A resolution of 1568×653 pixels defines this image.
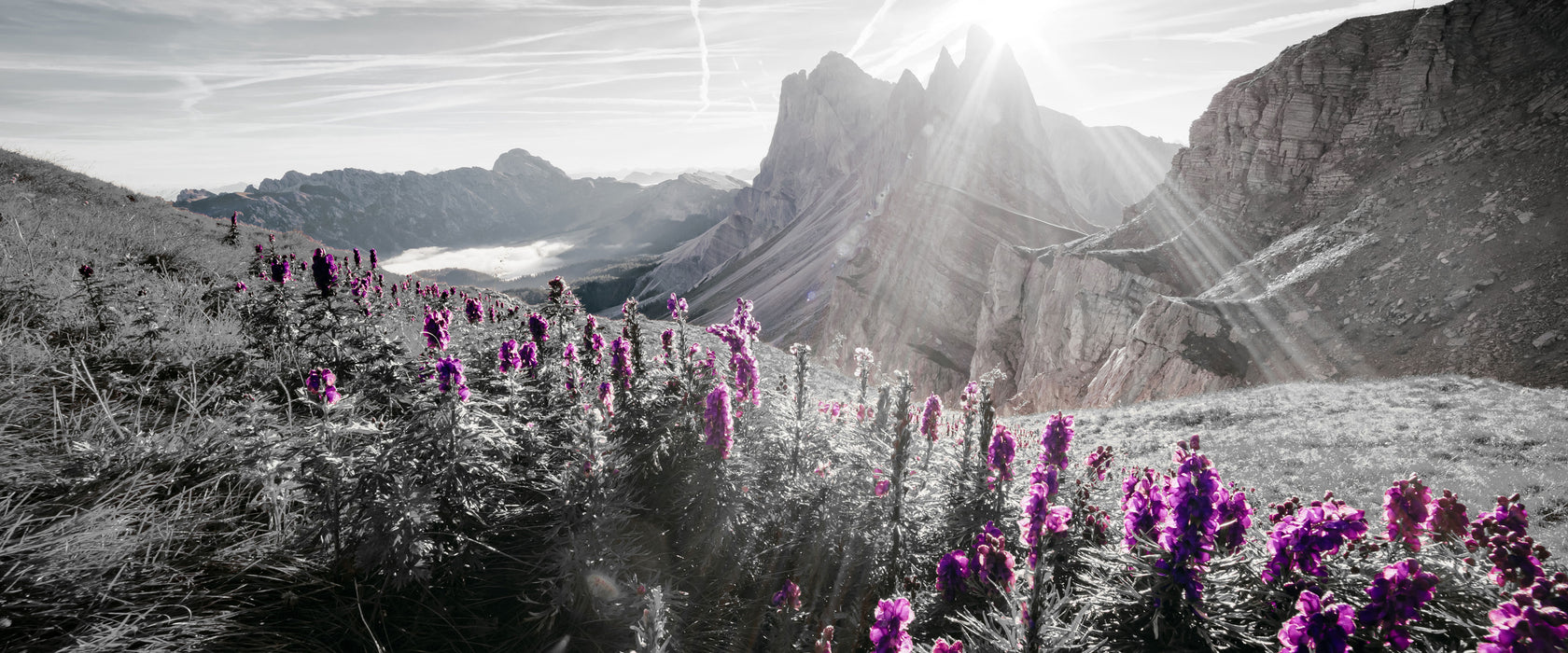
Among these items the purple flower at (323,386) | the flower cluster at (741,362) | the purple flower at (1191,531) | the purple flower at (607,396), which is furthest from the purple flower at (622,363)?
the purple flower at (1191,531)

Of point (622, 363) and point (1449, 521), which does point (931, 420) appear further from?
point (1449, 521)

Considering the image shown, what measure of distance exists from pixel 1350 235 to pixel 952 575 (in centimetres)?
2640

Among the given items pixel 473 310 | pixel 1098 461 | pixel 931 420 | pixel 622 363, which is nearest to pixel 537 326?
pixel 622 363

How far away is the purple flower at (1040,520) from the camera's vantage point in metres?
2.74

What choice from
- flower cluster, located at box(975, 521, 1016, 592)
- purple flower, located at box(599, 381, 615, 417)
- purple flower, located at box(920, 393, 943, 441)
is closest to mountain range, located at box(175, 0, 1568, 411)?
purple flower, located at box(920, 393, 943, 441)

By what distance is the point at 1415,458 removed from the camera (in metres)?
8.56

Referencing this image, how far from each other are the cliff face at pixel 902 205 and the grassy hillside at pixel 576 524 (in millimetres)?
34484

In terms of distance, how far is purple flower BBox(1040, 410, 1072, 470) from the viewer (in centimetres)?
392

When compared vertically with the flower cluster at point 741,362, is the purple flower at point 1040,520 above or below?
below

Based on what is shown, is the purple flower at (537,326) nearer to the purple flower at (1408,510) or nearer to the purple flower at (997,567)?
the purple flower at (997,567)

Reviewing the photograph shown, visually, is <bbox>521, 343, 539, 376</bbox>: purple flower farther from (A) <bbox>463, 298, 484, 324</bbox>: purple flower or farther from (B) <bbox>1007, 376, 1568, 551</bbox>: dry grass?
(B) <bbox>1007, 376, 1568, 551</bbox>: dry grass

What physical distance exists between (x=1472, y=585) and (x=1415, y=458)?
8775 millimetres

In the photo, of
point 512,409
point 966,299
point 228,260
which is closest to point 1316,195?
point 966,299

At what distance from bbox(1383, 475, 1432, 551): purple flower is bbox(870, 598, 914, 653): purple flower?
9.38ft
